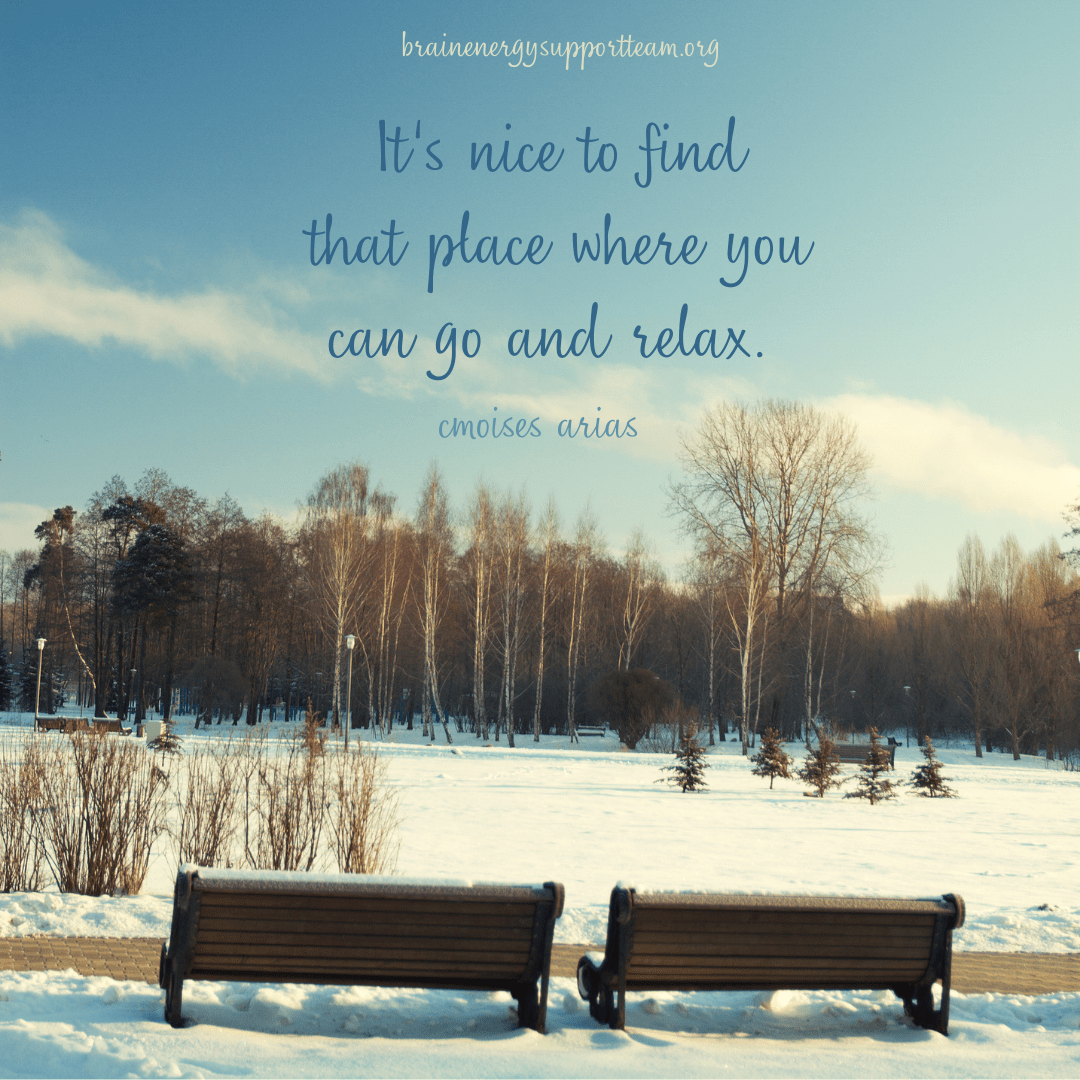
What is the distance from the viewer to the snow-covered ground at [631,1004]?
3.89 meters

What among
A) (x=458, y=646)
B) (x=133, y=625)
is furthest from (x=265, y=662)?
(x=458, y=646)

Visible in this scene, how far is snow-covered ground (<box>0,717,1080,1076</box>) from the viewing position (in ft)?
12.8

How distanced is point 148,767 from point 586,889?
13.4 feet

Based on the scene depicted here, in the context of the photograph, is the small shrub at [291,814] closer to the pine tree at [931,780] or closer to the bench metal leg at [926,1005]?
the bench metal leg at [926,1005]

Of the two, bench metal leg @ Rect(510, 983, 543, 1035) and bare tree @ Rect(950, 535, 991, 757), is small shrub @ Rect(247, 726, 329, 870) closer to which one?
bench metal leg @ Rect(510, 983, 543, 1035)

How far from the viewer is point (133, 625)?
48250 mm

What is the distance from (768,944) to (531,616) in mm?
45241

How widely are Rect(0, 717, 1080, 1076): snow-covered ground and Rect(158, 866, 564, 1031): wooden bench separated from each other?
0.86ft

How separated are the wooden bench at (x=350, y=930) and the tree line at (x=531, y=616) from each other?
2986 centimetres

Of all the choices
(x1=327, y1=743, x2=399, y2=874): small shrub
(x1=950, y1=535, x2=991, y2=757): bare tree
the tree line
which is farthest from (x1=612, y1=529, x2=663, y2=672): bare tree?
(x1=327, y1=743, x2=399, y2=874): small shrub

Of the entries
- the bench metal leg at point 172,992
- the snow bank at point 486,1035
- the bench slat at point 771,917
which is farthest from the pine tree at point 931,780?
the bench metal leg at point 172,992

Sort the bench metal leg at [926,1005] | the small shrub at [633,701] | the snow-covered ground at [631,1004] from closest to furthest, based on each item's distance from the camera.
→ the snow-covered ground at [631,1004] < the bench metal leg at [926,1005] < the small shrub at [633,701]

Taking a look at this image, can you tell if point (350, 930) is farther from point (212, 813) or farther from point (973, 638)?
point (973, 638)

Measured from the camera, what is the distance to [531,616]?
49.5m
